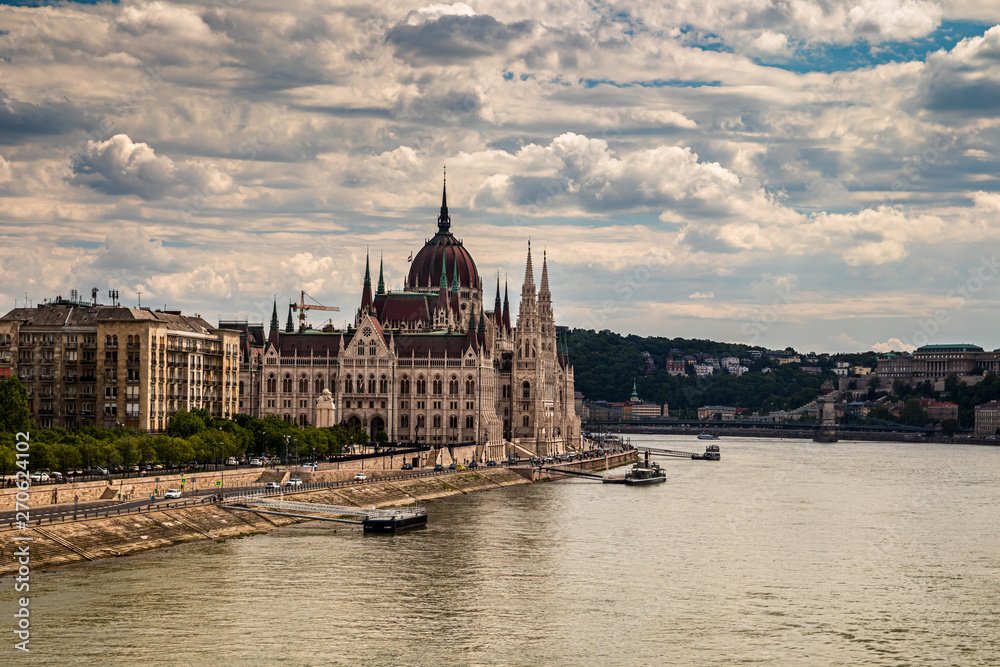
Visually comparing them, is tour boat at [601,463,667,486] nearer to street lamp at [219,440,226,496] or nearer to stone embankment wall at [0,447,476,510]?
stone embankment wall at [0,447,476,510]

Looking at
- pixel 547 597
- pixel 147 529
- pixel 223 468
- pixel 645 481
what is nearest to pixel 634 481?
pixel 645 481

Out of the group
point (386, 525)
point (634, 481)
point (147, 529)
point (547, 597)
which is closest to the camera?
point (547, 597)

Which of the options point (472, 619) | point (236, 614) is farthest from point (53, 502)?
point (472, 619)

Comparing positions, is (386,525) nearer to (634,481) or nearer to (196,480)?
(196,480)

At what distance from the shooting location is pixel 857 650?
60.1 meters

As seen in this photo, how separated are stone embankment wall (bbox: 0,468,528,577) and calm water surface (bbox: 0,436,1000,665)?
1.36 meters

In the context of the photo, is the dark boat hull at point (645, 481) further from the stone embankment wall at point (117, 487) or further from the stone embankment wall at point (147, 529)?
the stone embankment wall at point (117, 487)

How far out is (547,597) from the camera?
71.0m

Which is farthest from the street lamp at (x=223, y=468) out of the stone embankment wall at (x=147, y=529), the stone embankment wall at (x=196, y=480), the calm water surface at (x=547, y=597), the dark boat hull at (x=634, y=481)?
the dark boat hull at (x=634, y=481)

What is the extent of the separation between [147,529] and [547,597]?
83.1 ft

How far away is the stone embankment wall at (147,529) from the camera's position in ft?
234

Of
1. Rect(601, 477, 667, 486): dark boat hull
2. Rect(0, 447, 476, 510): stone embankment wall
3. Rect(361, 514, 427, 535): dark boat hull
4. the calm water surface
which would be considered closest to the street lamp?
Rect(0, 447, 476, 510): stone embankment wall

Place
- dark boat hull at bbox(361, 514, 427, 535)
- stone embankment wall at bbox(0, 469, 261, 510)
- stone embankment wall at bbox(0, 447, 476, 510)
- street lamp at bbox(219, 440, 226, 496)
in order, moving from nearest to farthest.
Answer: stone embankment wall at bbox(0, 469, 261, 510) < stone embankment wall at bbox(0, 447, 476, 510) < dark boat hull at bbox(361, 514, 427, 535) < street lamp at bbox(219, 440, 226, 496)

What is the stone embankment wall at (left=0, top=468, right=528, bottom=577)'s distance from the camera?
7144cm
